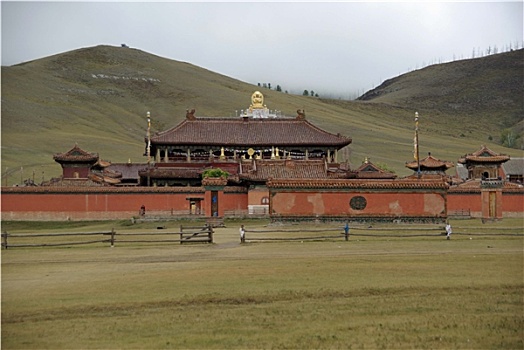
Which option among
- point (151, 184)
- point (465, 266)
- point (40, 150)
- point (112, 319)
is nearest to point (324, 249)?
point (465, 266)

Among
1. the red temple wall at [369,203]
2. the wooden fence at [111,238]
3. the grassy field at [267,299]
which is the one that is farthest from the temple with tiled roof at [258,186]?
the grassy field at [267,299]

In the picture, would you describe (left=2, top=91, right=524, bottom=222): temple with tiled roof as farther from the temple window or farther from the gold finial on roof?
the gold finial on roof

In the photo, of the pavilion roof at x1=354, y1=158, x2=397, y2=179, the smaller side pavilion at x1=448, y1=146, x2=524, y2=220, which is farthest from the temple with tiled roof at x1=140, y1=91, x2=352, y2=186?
the smaller side pavilion at x1=448, y1=146, x2=524, y2=220

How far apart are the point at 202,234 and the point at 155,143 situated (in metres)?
36.1

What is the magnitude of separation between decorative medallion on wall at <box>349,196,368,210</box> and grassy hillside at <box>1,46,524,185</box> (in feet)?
153

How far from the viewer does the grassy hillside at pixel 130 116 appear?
108562 mm

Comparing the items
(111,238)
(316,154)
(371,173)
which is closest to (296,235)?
(111,238)

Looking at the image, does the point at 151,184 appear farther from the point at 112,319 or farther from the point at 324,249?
the point at 112,319

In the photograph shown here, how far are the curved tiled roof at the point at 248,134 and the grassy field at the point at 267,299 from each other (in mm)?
42993

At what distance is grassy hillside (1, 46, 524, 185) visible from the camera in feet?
356

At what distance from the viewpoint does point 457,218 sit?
53.9 metres

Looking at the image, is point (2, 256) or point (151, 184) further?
point (151, 184)

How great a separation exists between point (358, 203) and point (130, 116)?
11211cm

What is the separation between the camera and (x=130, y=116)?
152 m
